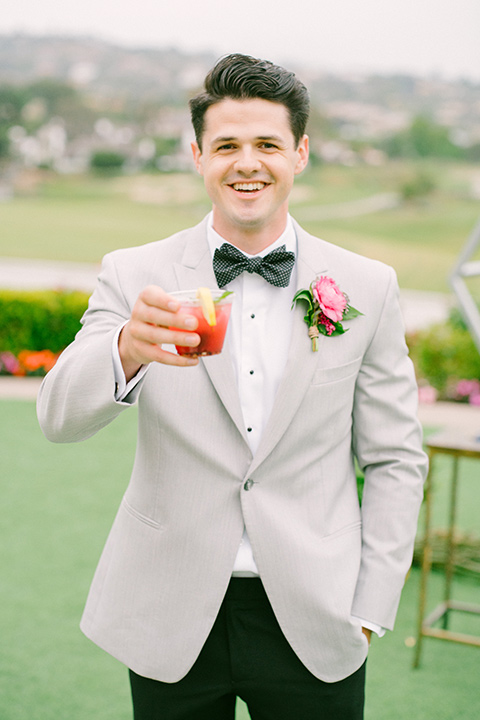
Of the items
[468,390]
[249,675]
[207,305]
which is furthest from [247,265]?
[468,390]

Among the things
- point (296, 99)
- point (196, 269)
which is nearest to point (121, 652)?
point (196, 269)

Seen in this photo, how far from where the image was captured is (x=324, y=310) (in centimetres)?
175

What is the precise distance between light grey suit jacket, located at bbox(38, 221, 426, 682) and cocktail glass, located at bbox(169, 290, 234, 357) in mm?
261

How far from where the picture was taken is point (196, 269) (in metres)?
1.84

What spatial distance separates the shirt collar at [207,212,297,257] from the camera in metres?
1.88

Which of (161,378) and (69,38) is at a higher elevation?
(69,38)

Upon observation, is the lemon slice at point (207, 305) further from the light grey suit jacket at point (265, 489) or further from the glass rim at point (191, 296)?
the light grey suit jacket at point (265, 489)

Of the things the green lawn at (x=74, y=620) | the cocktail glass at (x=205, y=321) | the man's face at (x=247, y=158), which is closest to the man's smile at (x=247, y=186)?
the man's face at (x=247, y=158)

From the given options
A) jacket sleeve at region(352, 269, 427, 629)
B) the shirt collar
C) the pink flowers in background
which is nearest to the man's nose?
the shirt collar

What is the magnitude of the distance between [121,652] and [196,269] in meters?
0.91

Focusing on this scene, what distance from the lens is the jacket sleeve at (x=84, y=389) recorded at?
1537 mm

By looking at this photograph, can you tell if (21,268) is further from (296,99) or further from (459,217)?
(296,99)

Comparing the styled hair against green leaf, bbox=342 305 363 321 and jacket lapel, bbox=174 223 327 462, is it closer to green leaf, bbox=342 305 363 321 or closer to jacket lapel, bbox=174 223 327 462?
jacket lapel, bbox=174 223 327 462

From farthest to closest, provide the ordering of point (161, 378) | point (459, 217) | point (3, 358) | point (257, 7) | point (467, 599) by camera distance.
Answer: point (459, 217) → point (257, 7) → point (3, 358) → point (467, 599) → point (161, 378)
